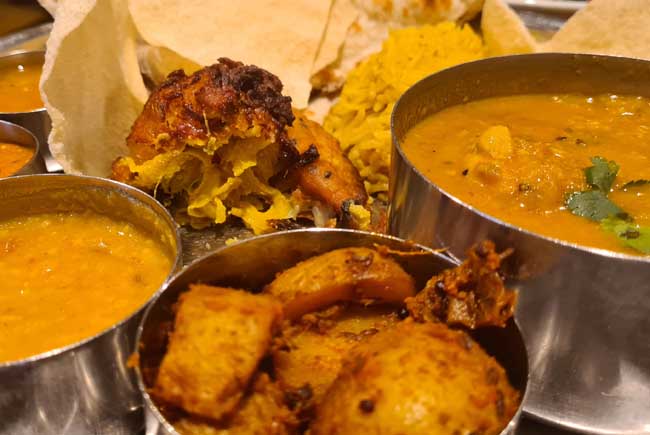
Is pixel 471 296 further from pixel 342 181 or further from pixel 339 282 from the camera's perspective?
pixel 342 181

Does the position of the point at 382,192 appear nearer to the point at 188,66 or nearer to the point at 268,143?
the point at 268,143

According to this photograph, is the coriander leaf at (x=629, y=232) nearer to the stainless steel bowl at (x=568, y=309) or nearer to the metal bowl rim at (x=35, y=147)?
the stainless steel bowl at (x=568, y=309)

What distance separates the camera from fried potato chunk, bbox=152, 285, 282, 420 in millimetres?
1204

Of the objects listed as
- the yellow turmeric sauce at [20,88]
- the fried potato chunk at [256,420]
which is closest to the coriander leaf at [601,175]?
the fried potato chunk at [256,420]

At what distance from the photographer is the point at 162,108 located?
2236 millimetres

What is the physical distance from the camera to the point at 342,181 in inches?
93.4

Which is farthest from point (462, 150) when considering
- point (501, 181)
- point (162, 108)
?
point (162, 108)

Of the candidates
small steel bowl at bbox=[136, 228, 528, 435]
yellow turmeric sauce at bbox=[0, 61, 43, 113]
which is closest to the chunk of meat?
small steel bowl at bbox=[136, 228, 528, 435]

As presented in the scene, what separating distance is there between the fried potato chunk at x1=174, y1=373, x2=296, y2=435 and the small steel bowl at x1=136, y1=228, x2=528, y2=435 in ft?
0.30

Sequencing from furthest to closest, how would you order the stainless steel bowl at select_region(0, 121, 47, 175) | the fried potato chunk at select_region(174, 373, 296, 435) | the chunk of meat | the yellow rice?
1. the yellow rice
2. the stainless steel bowl at select_region(0, 121, 47, 175)
3. the chunk of meat
4. the fried potato chunk at select_region(174, 373, 296, 435)

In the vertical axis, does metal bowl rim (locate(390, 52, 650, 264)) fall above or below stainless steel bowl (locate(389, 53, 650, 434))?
above

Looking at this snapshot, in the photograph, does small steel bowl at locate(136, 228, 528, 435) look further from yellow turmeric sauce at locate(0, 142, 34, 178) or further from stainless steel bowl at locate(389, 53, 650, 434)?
yellow turmeric sauce at locate(0, 142, 34, 178)

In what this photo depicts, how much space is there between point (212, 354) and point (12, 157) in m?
1.81

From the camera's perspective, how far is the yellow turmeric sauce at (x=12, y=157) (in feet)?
8.11
